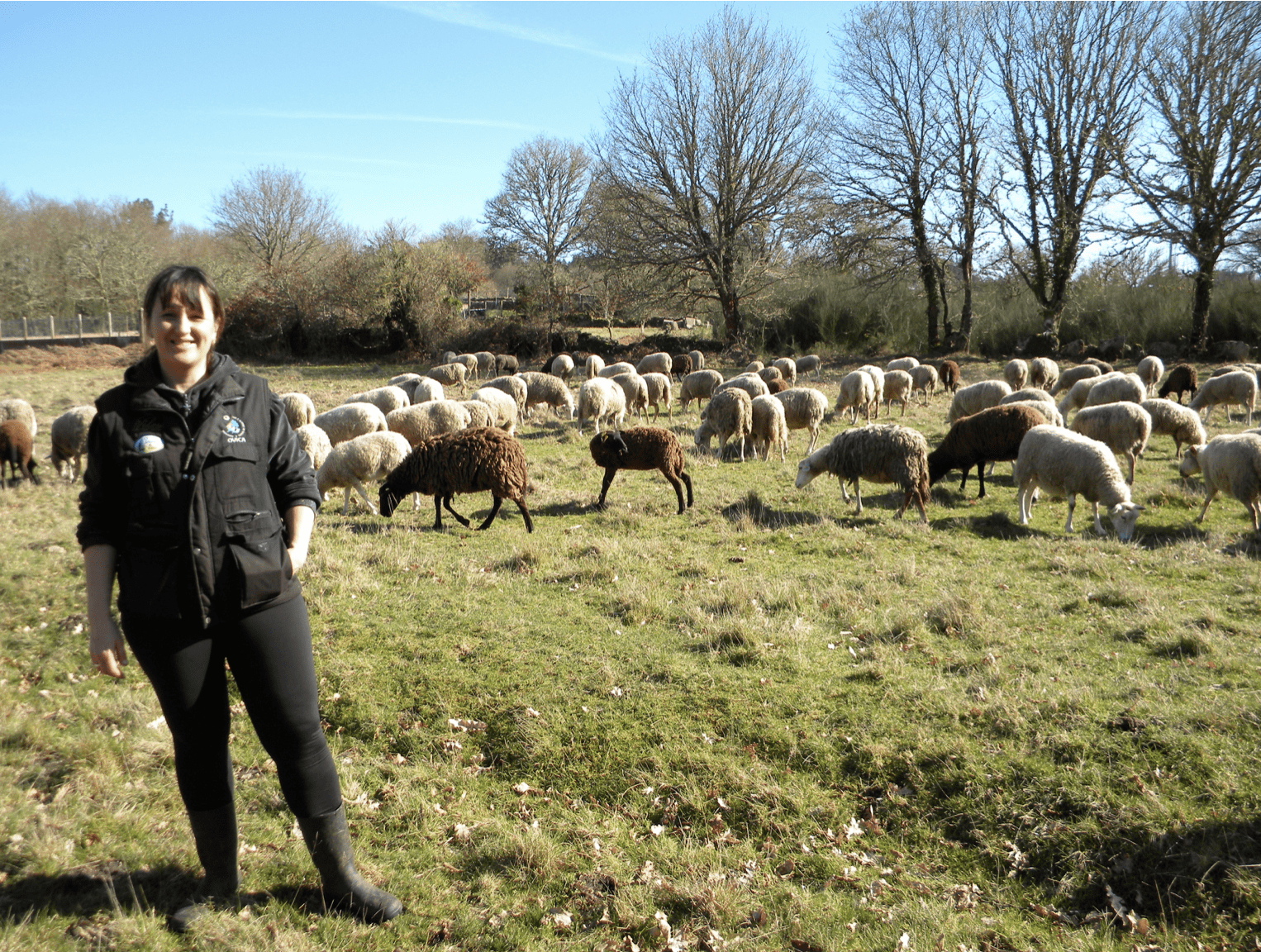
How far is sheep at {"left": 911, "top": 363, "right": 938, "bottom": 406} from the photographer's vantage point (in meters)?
23.8

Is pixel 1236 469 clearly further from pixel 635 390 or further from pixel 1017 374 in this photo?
pixel 1017 374

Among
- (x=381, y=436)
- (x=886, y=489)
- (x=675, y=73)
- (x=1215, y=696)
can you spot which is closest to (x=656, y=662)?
(x=1215, y=696)

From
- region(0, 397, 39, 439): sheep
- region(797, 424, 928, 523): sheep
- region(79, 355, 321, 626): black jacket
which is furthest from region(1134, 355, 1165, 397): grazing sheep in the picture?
region(0, 397, 39, 439): sheep

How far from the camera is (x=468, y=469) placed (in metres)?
9.86

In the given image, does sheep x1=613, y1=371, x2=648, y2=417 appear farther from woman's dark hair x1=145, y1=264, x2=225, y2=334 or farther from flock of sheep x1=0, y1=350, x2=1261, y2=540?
woman's dark hair x1=145, y1=264, x2=225, y2=334

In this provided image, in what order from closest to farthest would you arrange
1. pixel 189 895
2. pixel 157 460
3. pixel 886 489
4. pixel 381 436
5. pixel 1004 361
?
1. pixel 157 460
2. pixel 189 895
3. pixel 381 436
4. pixel 886 489
5. pixel 1004 361

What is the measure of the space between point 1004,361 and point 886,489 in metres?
23.7

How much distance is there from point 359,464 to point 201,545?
865 cm

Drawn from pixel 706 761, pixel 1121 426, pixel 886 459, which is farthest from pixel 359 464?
pixel 1121 426

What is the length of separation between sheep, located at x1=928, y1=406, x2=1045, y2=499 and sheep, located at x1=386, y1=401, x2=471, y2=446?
8423 millimetres

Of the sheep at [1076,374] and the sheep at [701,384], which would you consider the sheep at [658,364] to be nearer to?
the sheep at [701,384]

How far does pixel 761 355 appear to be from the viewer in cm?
3569

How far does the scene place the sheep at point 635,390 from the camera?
2052 centimetres

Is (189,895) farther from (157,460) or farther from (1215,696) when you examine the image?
(1215,696)
